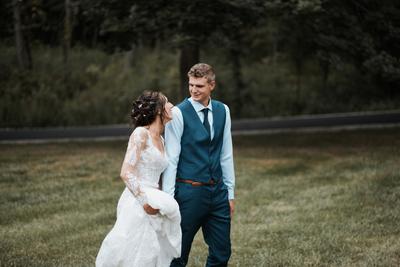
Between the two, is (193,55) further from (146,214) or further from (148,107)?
(146,214)

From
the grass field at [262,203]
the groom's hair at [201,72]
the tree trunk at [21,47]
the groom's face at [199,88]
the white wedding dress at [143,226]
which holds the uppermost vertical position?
the tree trunk at [21,47]

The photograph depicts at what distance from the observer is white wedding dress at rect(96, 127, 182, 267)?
5.06 m

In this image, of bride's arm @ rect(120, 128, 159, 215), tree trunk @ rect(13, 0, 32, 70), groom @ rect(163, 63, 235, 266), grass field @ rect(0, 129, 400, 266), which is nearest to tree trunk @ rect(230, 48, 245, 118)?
tree trunk @ rect(13, 0, 32, 70)

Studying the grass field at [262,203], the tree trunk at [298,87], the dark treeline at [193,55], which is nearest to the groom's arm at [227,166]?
the grass field at [262,203]

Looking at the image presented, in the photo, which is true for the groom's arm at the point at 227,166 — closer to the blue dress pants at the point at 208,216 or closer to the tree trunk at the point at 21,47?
the blue dress pants at the point at 208,216

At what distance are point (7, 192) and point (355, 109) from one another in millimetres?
18530

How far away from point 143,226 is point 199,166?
69cm

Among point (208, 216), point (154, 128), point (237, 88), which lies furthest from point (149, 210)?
point (237, 88)

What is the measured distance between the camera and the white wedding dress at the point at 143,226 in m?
5.06

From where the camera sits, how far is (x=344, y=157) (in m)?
14.2

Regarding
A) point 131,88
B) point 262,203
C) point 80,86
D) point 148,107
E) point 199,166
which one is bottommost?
point 262,203

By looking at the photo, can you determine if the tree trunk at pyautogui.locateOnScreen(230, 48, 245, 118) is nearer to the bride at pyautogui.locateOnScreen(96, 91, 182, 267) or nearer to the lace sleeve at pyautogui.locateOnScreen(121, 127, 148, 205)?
the bride at pyautogui.locateOnScreen(96, 91, 182, 267)

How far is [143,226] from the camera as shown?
5.19 metres

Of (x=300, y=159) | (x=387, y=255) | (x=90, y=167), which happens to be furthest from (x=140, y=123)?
(x=300, y=159)
